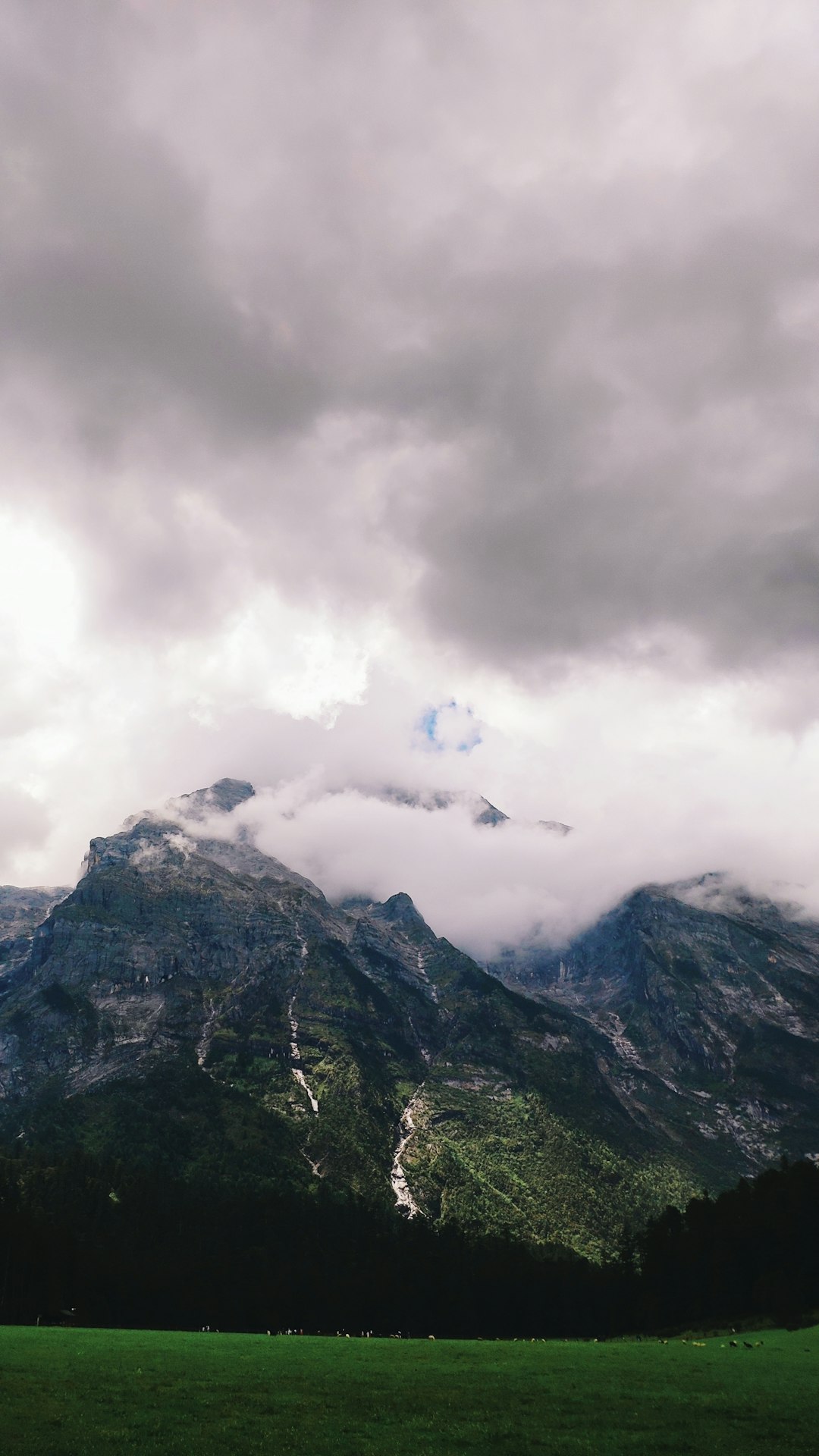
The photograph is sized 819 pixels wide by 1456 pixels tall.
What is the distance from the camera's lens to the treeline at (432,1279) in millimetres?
115125

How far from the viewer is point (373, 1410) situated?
36719 millimetres

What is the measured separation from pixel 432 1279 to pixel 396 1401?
486 feet

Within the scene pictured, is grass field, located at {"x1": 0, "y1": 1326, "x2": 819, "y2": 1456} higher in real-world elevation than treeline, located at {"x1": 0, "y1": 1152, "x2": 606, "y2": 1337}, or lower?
higher

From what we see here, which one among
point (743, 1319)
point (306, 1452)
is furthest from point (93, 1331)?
point (743, 1319)

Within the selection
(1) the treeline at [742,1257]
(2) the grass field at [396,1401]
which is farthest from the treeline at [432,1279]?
(2) the grass field at [396,1401]

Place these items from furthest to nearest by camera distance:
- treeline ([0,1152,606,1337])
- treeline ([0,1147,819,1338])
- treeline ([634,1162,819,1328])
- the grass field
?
treeline ([0,1152,606,1337]) < treeline ([0,1147,819,1338]) < treeline ([634,1162,819,1328]) < the grass field

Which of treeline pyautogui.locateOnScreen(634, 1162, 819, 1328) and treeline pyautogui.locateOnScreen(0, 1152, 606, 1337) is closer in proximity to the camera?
treeline pyautogui.locateOnScreen(634, 1162, 819, 1328)

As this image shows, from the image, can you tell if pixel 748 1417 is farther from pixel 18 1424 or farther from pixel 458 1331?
pixel 458 1331

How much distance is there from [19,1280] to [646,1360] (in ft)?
363

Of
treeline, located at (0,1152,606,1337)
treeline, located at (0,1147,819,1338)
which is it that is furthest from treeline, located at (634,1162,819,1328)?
treeline, located at (0,1152,606,1337)

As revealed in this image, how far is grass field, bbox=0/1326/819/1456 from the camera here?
29.9 meters

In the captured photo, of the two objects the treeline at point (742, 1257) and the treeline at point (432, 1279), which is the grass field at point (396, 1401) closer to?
the treeline at point (742, 1257)

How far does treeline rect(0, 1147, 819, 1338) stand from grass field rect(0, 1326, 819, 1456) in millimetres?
59115

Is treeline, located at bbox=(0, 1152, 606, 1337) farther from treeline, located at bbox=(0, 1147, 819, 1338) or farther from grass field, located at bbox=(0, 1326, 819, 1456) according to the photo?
grass field, located at bbox=(0, 1326, 819, 1456)
